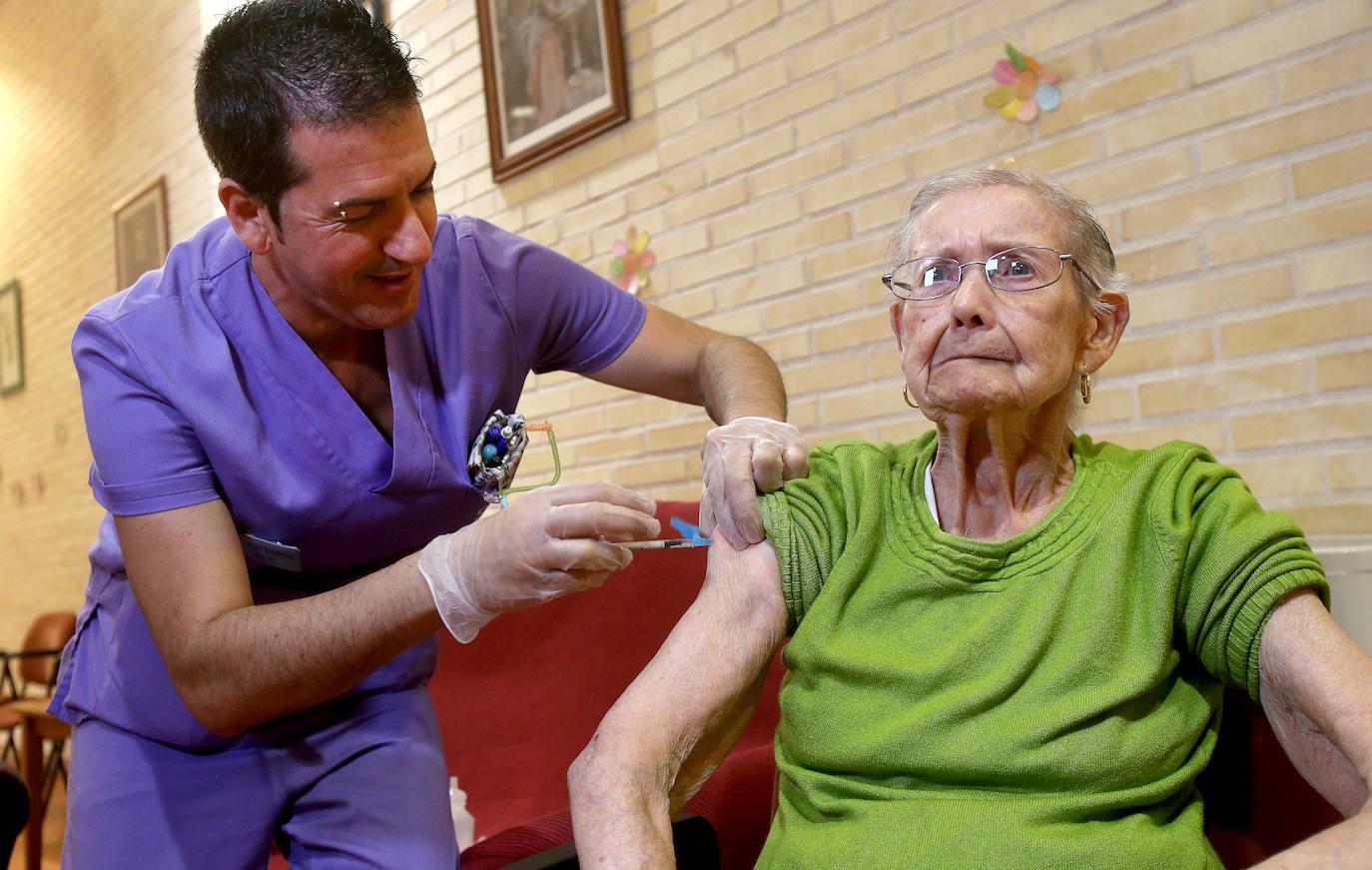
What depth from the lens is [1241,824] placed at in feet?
4.87

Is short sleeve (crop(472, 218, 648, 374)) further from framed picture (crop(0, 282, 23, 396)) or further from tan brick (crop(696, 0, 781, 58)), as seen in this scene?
framed picture (crop(0, 282, 23, 396))

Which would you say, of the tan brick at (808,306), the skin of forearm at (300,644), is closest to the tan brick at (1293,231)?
the tan brick at (808,306)

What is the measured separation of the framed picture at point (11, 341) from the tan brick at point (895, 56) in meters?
6.01

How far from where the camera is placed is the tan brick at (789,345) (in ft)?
8.67

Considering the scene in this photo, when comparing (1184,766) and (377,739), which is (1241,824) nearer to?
(1184,766)

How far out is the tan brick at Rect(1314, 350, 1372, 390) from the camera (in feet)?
5.88

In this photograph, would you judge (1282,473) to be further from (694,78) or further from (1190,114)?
(694,78)

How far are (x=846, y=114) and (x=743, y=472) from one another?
136 centimetres

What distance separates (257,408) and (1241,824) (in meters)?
1.39

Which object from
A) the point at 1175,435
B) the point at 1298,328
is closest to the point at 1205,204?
the point at 1298,328

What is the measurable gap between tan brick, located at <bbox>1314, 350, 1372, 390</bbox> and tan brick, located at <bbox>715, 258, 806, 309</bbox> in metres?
1.12

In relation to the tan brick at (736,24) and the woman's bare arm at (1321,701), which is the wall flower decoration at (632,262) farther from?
the woman's bare arm at (1321,701)

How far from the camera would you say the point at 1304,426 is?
6.13 feet

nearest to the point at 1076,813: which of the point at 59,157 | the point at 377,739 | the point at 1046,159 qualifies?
the point at 377,739
